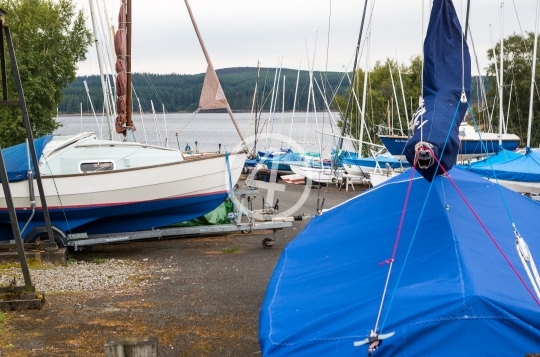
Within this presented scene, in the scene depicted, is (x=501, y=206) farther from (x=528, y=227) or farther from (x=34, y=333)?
(x=34, y=333)

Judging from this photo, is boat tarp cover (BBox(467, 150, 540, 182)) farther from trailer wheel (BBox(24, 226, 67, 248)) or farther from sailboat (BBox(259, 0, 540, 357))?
sailboat (BBox(259, 0, 540, 357))

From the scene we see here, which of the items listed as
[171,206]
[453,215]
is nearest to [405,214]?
[453,215]

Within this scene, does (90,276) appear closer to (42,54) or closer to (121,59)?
(121,59)

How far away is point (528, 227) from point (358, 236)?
1740mm

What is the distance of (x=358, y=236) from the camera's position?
8.02m

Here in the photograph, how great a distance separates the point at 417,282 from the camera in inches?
244

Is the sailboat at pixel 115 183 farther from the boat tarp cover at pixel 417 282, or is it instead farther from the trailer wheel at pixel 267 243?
the boat tarp cover at pixel 417 282

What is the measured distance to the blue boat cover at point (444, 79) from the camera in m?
6.89

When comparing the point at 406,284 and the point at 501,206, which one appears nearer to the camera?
the point at 406,284

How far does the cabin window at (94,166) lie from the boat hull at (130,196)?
0.47 meters

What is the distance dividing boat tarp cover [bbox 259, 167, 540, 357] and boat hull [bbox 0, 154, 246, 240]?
26.6 ft

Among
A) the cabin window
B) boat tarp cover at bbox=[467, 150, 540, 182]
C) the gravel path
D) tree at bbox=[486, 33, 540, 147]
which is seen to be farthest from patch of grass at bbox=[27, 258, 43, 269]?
tree at bbox=[486, 33, 540, 147]

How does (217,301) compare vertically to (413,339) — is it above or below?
below

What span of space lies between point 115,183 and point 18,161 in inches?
80.1
